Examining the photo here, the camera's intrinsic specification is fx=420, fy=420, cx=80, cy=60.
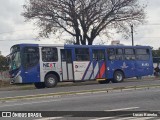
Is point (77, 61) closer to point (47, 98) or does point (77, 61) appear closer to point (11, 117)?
point (47, 98)

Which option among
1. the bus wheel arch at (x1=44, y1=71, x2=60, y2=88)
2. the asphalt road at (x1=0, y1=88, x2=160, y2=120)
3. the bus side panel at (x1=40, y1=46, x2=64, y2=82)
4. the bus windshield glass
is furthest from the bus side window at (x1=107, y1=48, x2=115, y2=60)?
the asphalt road at (x1=0, y1=88, x2=160, y2=120)

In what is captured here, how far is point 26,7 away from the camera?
146 ft

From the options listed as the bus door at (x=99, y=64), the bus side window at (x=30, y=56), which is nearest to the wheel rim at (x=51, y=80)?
the bus side window at (x=30, y=56)

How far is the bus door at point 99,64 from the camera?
1184 inches

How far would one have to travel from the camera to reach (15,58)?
26.7m

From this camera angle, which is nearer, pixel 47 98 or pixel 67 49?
pixel 47 98

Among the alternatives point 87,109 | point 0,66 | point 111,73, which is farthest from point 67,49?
point 0,66

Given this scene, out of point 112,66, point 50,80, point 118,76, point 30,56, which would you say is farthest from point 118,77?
point 30,56

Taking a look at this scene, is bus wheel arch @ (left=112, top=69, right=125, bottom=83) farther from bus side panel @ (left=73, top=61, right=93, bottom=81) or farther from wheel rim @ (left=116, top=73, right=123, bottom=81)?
bus side panel @ (left=73, top=61, right=93, bottom=81)

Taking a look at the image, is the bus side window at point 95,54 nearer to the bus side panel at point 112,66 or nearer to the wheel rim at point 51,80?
the bus side panel at point 112,66

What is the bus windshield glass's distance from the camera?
26.3 meters

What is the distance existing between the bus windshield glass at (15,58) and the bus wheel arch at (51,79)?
2.07 metres

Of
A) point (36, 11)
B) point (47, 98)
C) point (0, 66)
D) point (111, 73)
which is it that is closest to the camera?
point (47, 98)

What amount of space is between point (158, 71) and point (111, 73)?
13532 mm
